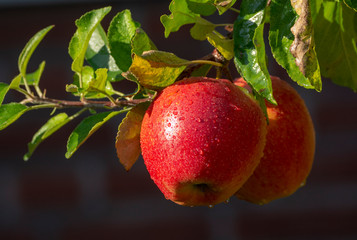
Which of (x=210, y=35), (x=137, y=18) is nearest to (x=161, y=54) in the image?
(x=210, y=35)

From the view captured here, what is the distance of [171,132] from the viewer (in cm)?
40

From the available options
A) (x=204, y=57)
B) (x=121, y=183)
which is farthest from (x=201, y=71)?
(x=121, y=183)

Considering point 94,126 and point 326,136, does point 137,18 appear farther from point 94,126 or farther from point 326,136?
point 94,126

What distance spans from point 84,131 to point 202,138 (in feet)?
0.36

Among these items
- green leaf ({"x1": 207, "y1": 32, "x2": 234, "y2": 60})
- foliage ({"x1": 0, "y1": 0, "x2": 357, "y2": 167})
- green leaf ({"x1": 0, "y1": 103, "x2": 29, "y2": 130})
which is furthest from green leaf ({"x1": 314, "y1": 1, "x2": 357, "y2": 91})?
green leaf ({"x1": 0, "y1": 103, "x2": 29, "y2": 130})

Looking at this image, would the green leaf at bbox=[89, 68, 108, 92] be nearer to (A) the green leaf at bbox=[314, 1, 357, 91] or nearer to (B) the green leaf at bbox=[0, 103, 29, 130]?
(B) the green leaf at bbox=[0, 103, 29, 130]

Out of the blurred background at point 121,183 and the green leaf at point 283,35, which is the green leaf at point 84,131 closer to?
the green leaf at point 283,35

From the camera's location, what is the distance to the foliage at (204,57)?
39 centimetres

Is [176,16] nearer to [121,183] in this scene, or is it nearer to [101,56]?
[101,56]

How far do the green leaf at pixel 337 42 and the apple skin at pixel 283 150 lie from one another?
0.15ft

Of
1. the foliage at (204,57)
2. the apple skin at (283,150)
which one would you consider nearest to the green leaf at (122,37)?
the foliage at (204,57)

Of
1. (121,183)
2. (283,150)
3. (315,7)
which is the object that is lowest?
(121,183)

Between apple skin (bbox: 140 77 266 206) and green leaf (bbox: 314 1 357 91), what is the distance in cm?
12

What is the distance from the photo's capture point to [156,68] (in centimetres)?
41
